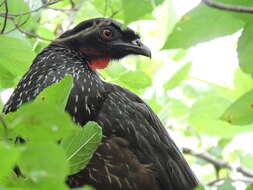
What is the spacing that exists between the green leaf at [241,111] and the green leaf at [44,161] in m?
1.21

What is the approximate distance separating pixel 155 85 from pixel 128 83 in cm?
141

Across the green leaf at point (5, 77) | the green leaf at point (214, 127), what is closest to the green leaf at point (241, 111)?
the green leaf at point (5, 77)

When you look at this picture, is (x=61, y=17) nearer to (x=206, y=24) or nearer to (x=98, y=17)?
(x=98, y=17)

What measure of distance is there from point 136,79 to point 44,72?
0.61 meters

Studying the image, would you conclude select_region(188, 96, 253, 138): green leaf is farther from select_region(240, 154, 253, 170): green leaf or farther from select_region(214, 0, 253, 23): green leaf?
select_region(214, 0, 253, 23): green leaf

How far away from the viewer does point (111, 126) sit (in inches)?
123

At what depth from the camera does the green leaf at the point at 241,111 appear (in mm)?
2115

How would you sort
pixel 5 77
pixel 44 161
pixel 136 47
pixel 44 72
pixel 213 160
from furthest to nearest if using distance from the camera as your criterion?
pixel 213 160, pixel 136 47, pixel 44 72, pixel 5 77, pixel 44 161

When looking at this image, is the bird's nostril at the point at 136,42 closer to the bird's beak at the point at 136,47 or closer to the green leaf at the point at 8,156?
the bird's beak at the point at 136,47

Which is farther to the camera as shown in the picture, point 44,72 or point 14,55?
point 44,72

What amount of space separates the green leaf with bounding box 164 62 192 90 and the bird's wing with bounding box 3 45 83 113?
70cm

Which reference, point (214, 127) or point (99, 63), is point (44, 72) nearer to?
point (99, 63)

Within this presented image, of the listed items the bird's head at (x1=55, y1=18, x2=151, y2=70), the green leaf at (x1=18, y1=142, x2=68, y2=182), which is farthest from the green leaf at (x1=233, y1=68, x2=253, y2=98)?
the green leaf at (x1=18, y1=142, x2=68, y2=182)

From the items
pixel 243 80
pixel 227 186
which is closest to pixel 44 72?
pixel 243 80
